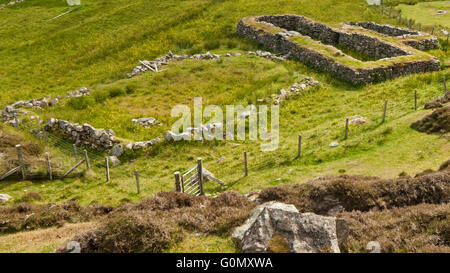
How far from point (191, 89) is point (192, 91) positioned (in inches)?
21.5

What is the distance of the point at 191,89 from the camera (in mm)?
34094

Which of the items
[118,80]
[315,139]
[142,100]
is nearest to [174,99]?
[142,100]

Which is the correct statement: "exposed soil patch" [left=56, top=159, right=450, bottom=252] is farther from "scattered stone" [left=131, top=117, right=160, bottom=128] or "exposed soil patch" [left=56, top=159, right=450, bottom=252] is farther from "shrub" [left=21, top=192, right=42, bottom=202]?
"scattered stone" [left=131, top=117, right=160, bottom=128]

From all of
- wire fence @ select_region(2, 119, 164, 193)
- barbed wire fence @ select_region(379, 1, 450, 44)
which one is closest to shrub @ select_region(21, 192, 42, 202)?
wire fence @ select_region(2, 119, 164, 193)

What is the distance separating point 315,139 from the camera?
23.0 metres

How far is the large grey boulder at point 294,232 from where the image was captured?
9906mm

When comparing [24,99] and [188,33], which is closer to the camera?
[24,99]

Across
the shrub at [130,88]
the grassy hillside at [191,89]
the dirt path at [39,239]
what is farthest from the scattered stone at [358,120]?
the shrub at [130,88]

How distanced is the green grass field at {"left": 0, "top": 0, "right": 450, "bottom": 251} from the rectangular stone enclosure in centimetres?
134

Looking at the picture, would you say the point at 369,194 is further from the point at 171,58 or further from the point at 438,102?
the point at 171,58

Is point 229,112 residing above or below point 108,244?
below

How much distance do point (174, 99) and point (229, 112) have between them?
19.8 ft

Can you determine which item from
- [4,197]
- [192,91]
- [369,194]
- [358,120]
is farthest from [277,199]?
[192,91]

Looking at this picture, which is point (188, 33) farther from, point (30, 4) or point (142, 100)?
point (30, 4)
